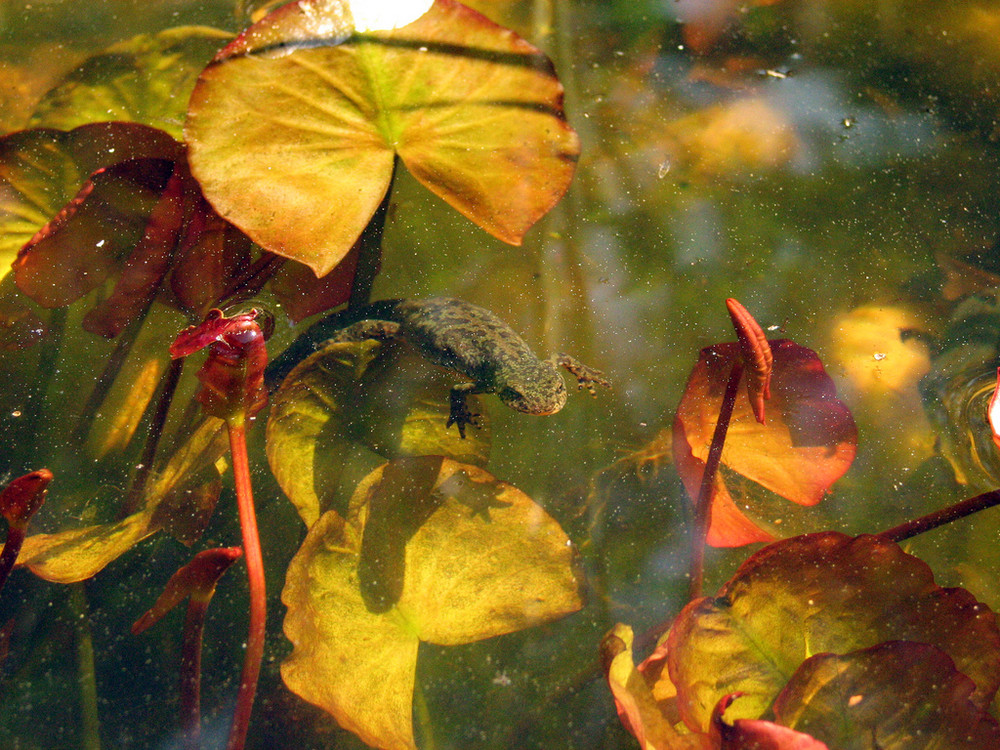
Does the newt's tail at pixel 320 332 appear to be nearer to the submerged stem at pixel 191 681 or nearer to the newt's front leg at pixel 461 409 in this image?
the newt's front leg at pixel 461 409

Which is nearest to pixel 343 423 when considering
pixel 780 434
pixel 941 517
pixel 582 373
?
pixel 582 373

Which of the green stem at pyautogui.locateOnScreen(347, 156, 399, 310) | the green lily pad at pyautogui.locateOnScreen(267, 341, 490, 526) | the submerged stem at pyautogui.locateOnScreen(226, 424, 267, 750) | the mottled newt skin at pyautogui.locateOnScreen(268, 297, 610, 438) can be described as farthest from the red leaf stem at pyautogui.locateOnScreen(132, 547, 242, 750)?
the green stem at pyautogui.locateOnScreen(347, 156, 399, 310)

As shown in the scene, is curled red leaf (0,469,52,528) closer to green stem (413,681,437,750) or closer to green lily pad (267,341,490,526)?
green lily pad (267,341,490,526)

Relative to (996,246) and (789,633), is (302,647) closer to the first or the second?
(789,633)

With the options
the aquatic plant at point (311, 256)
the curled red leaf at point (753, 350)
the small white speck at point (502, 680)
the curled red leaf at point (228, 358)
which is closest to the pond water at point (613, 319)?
the small white speck at point (502, 680)

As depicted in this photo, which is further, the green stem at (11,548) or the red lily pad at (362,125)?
the red lily pad at (362,125)

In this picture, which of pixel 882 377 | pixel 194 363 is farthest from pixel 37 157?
pixel 882 377

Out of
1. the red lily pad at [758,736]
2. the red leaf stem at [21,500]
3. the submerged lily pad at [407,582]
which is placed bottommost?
the submerged lily pad at [407,582]
